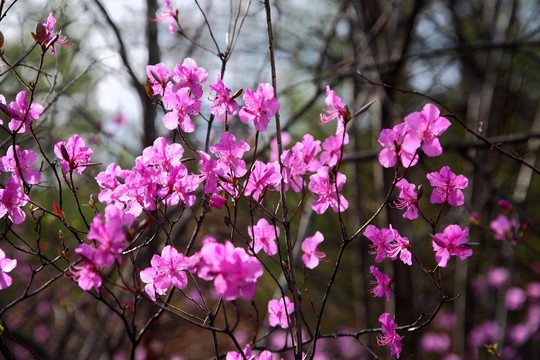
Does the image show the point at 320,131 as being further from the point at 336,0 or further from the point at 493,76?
the point at 493,76

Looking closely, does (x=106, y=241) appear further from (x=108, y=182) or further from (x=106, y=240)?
(x=108, y=182)

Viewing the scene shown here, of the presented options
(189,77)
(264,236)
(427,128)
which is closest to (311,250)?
(264,236)

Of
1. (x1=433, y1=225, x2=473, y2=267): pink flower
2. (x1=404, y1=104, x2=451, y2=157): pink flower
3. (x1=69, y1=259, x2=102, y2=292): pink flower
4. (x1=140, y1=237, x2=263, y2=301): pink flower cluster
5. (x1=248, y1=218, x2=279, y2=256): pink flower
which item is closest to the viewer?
(x1=140, y1=237, x2=263, y2=301): pink flower cluster

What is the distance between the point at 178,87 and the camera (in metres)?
1.36

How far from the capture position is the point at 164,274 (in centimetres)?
126

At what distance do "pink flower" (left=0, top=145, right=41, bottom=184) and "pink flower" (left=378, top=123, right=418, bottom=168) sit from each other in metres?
1.03

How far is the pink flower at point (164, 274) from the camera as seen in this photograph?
1231 millimetres

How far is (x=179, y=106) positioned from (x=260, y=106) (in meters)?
0.25

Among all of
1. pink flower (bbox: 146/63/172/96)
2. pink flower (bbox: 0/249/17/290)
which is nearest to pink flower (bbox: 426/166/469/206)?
pink flower (bbox: 146/63/172/96)

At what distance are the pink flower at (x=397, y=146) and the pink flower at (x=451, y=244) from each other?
24cm

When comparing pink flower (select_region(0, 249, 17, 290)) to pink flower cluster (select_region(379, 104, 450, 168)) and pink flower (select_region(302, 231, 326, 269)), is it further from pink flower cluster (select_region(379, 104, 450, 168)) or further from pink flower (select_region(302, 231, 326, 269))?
pink flower cluster (select_region(379, 104, 450, 168))

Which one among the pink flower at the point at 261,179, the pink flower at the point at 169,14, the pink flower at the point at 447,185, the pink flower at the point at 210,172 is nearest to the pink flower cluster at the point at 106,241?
the pink flower at the point at 210,172

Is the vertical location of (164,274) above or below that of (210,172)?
below

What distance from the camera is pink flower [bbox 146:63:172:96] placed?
1380 millimetres
